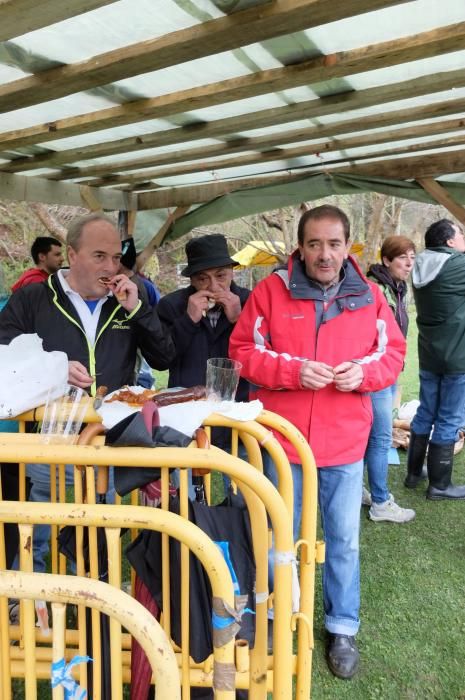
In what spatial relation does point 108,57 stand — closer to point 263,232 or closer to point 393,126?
point 393,126

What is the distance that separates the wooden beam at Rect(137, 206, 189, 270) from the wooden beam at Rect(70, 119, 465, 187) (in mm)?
918

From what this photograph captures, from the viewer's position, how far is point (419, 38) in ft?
6.59

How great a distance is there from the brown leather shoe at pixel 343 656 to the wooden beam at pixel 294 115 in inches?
113

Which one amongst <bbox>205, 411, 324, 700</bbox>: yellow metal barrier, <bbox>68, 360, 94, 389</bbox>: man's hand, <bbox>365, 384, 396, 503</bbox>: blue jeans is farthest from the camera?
<bbox>365, 384, 396, 503</bbox>: blue jeans

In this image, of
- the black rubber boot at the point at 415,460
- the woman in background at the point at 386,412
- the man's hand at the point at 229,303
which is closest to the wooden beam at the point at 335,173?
the woman in background at the point at 386,412

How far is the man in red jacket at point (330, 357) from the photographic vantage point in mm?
2137

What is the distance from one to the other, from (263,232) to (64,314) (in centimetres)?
1362

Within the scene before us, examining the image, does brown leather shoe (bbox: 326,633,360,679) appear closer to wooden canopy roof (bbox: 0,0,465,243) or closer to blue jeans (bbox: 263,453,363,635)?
blue jeans (bbox: 263,453,363,635)

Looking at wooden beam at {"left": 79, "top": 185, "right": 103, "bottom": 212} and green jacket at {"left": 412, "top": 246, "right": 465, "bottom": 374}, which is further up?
wooden beam at {"left": 79, "top": 185, "right": 103, "bottom": 212}

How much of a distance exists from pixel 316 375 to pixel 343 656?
53.8 inches

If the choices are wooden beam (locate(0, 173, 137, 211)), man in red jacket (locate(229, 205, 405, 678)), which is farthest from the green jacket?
wooden beam (locate(0, 173, 137, 211))

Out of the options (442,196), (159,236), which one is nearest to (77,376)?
(442,196)

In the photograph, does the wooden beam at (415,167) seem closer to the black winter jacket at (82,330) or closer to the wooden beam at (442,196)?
the wooden beam at (442,196)

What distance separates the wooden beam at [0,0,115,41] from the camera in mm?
1409
